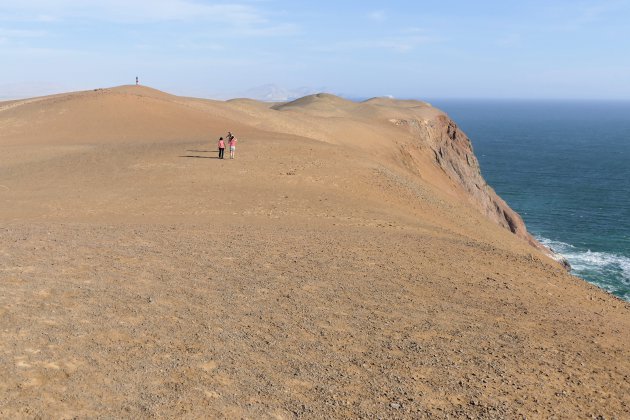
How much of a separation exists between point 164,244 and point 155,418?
30.1ft

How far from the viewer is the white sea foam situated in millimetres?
37000

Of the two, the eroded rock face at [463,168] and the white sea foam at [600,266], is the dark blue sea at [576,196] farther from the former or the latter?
the eroded rock face at [463,168]

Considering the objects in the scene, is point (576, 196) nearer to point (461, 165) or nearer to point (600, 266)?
point (461, 165)

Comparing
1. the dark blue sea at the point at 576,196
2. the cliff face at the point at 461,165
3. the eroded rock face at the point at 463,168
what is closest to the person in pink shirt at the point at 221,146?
the cliff face at the point at 461,165

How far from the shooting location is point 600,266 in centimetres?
4144

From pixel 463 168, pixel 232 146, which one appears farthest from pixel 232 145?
pixel 463 168

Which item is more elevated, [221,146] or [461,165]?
[221,146]

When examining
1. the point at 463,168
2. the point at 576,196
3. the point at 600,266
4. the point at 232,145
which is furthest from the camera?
the point at 576,196

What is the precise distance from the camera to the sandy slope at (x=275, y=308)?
922 cm

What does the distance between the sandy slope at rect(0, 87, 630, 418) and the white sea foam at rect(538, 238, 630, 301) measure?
1412 centimetres

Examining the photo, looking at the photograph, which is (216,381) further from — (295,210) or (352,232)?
(295,210)

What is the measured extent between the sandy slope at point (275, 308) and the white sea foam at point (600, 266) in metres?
14.1

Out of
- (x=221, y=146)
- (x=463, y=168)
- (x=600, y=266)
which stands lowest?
(x=600, y=266)

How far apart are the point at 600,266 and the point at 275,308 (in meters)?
36.3
